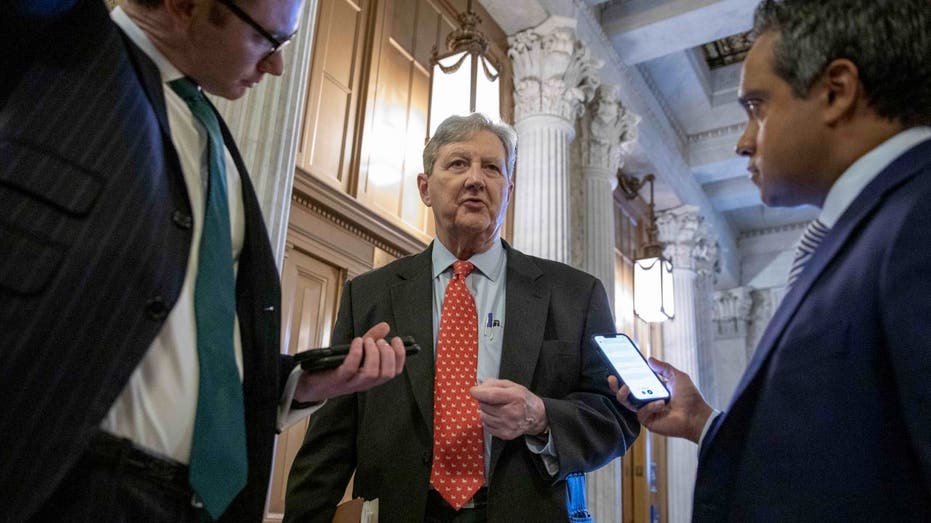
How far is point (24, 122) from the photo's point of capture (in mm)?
938

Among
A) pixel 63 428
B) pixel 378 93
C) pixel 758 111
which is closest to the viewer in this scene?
pixel 63 428

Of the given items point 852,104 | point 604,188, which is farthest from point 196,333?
point 604,188

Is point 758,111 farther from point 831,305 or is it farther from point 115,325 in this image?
point 115,325

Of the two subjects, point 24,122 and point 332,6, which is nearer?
point 24,122

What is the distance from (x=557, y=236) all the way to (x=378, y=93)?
185 centimetres

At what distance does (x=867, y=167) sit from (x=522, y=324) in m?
1.00

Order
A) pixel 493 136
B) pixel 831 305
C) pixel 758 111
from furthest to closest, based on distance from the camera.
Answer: pixel 493 136 → pixel 758 111 → pixel 831 305

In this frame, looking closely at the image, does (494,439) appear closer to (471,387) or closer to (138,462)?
(471,387)

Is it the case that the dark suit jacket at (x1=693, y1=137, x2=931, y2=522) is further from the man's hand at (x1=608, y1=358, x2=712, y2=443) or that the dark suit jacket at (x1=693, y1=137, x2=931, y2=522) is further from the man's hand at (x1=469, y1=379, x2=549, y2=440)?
the man's hand at (x1=469, y1=379, x2=549, y2=440)

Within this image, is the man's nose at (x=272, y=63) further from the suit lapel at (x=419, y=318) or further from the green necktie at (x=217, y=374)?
the suit lapel at (x=419, y=318)

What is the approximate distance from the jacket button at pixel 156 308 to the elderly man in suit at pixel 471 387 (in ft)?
2.64

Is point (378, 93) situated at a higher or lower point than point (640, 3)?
lower

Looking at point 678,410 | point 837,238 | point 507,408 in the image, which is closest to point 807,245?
point 837,238

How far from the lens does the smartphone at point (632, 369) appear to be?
5.09 feet
